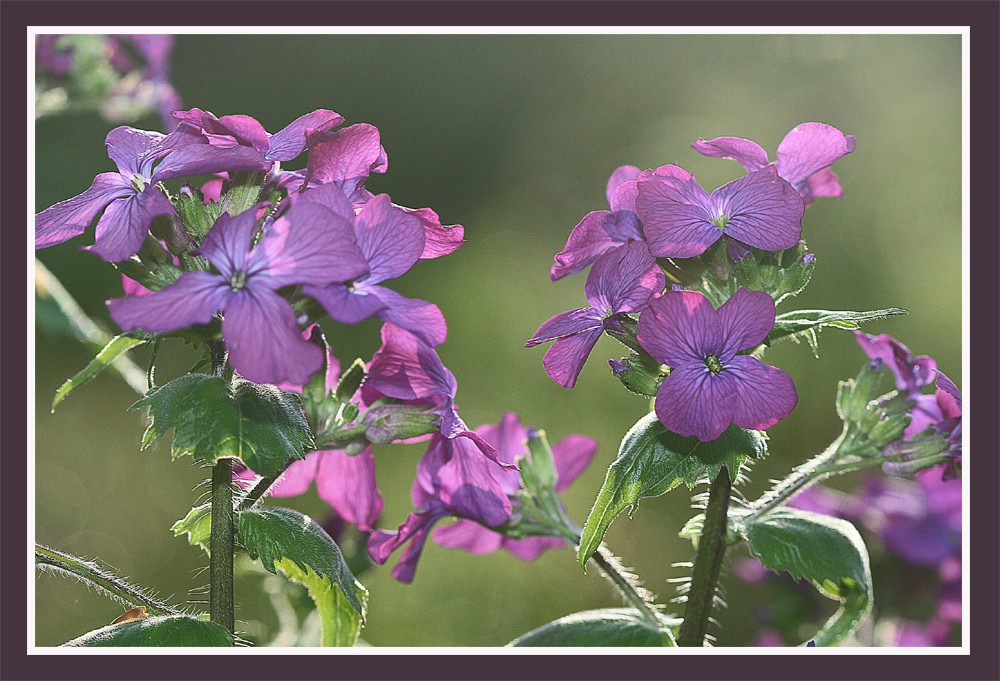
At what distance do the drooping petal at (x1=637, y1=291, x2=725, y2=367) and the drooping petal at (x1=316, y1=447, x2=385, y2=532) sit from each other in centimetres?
28

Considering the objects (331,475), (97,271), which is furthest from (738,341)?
(97,271)

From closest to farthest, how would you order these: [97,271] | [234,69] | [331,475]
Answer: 1. [331,475]
2. [97,271]
3. [234,69]

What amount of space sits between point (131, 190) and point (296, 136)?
0.41 ft

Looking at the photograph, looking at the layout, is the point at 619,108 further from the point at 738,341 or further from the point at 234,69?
the point at 738,341

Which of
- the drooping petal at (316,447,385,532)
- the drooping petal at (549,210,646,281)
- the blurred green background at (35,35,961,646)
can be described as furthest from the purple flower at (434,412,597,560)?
the blurred green background at (35,35,961,646)

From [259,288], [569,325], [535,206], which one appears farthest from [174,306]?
[535,206]

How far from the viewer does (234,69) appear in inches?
91.6

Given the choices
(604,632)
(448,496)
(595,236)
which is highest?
(595,236)

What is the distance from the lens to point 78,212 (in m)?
0.66

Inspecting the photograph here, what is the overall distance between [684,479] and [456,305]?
1.55 m

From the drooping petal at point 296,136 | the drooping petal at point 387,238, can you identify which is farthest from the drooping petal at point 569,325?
the drooping petal at point 296,136

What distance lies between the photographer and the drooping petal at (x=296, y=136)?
0.69 meters

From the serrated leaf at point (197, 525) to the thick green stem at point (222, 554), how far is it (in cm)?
5

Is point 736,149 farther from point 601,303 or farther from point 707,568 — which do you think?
point 707,568
